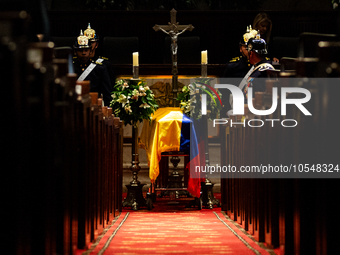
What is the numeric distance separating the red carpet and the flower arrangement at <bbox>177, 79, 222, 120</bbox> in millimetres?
937

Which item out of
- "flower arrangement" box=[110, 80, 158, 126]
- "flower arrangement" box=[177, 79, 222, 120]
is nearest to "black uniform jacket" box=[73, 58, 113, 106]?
"flower arrangement" box=[110, 80, 158, 126]

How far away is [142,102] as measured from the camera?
4.50m

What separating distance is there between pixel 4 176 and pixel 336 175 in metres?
1.19

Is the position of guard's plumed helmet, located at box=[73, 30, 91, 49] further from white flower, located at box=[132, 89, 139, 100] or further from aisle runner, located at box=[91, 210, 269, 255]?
aisle runner, located at box=[91, 210, 269, 255]

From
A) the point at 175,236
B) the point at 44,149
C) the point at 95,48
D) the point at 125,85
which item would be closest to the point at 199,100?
the point at 125,85

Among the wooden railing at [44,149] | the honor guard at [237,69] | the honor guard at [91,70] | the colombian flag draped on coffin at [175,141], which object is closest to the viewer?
the wooden railing at [44,149]

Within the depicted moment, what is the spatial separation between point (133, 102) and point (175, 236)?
1805mm

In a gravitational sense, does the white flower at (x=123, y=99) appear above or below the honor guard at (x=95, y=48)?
below

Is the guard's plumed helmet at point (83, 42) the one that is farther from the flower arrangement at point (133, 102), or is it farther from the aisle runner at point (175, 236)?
the aisle runner at point (175, 236)

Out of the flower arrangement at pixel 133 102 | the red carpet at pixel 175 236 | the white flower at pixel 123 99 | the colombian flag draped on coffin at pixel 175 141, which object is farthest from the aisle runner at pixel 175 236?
the white flower at pixel 123 99

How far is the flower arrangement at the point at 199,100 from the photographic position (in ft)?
14.7

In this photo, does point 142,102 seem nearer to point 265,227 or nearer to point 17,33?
point 265,227

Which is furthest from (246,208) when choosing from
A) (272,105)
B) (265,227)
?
(272,105)

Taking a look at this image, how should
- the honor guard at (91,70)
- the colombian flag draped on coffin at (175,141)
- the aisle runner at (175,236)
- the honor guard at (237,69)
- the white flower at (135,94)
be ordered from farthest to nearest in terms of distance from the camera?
the honor guard at (237,69), the honor guard at (91,70), the white flower at (135,94), the colombian flag draped on coffin at (175,141), the aisle runner at (175,236)
